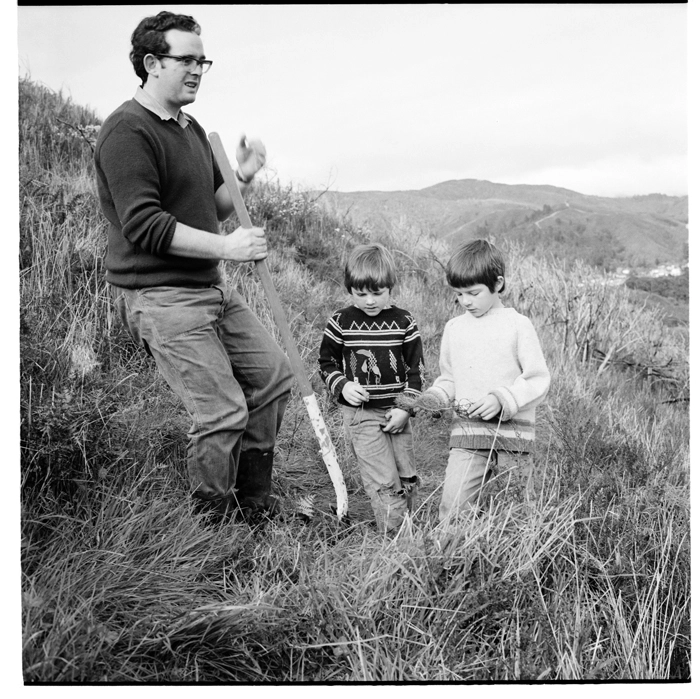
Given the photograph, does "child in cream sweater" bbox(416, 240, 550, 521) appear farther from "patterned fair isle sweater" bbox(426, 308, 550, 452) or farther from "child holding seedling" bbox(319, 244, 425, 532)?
"child holding seedling" bbox(319, 244, 425, 532)

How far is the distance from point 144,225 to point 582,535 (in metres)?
2.15

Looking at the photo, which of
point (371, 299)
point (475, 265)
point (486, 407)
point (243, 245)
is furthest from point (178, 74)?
point (486, 407)

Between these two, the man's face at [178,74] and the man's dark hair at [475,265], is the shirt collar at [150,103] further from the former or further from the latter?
the man's dark hair at [475,265]

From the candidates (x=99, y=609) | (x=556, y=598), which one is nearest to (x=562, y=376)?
(x=556, y=598)

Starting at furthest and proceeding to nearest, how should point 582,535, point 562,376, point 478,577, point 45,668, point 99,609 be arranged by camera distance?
point 562,376 < point 582,535 < point 478,577 < point 99,609 < point 45,668

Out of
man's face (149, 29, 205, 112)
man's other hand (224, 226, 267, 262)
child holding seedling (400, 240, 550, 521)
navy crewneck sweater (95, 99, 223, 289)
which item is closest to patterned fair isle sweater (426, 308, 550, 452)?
child holding seedling (400, 240, 550, 521)

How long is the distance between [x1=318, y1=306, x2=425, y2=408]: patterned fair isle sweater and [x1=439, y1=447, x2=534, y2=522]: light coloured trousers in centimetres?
37

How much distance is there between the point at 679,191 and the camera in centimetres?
299

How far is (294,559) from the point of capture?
9.00 feet

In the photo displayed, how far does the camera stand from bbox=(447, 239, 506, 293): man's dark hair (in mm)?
2934

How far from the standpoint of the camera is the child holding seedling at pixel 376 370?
10.4 ft

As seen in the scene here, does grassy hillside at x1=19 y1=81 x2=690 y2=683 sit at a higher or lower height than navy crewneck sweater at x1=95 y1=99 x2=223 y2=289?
lower

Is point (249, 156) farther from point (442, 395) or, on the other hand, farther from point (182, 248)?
point (442, 395)

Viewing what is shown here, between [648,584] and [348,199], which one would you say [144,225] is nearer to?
[648,584]
